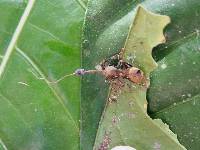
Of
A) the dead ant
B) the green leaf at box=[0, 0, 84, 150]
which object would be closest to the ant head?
the dead ant

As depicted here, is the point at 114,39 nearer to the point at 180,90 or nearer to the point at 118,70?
the point at 118,70

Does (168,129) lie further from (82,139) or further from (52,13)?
(52,13)

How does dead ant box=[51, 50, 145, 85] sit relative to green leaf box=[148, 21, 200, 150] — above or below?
above

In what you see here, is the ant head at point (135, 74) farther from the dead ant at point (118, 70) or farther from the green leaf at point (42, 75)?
the green leaf at point (42, 75)

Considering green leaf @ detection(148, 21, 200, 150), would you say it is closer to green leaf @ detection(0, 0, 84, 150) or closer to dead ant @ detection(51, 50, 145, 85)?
dead ant @ detection(51, 50, 145, 85)

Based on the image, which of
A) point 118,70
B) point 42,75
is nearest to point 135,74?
point 118,70

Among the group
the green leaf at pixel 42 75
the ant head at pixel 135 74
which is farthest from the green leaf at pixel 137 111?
the green leaf at pixel 42 75
